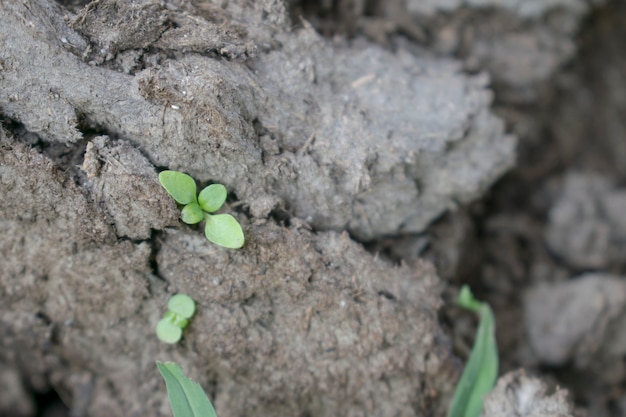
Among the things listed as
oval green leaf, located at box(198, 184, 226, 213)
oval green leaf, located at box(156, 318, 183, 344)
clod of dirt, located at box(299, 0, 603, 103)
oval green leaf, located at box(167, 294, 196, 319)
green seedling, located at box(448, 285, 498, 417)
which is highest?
clod of dirt, located at box(299, 0, 603, 103)

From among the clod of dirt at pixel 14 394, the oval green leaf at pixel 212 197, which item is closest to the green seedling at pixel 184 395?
the oval green leaf at pixel 212 197

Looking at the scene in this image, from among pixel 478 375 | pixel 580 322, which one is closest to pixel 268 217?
pixel 478 375

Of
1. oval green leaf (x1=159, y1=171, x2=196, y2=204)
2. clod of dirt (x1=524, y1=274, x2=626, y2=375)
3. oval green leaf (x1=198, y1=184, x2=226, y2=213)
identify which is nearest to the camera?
oval green leaf (x1=159, y1=171, x2=196, y2=204)

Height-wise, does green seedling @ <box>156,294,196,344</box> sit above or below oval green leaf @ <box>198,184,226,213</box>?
below

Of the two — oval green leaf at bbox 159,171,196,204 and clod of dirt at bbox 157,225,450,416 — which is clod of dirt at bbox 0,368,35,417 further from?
oval green leaf at bbox 159,171,196,204

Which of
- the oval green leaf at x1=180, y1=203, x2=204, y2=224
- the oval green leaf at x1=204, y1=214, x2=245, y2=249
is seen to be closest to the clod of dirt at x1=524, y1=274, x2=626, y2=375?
the oval green leaf at x1=204, y1=214, x2=245, y2=249

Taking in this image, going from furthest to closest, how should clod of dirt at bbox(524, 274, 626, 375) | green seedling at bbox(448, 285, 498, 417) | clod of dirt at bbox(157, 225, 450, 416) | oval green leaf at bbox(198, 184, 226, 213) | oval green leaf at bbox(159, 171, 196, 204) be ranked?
clod of dirt at bbox(524, 274, 626, 375), green seedling at bbox(448, 285, 498, 417), clod of dirt at bbox(157, 225, 450, 416), oval green leaf at bbox(198, 184, 226, 213), oval green leaf at bbox(159, 171, 196, 204)

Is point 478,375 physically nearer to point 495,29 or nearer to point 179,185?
point 179,185

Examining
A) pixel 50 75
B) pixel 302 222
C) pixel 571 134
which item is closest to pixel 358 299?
pixel 302 222

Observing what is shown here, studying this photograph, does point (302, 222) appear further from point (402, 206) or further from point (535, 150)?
point (535, 150)
